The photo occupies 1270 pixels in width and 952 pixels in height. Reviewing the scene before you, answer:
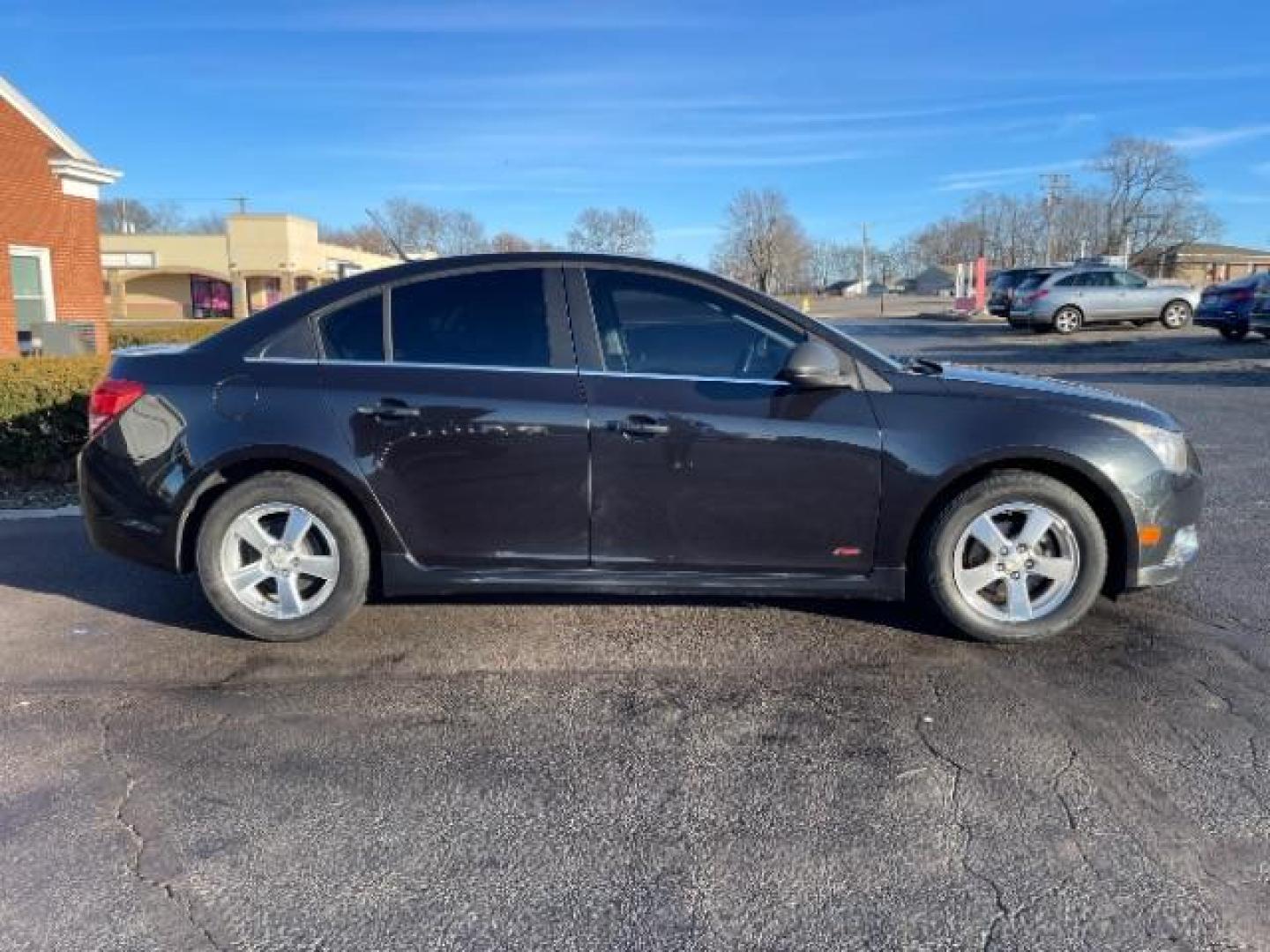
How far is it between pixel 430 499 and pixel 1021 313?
27230 millimetres

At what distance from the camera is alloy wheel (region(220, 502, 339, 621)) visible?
4.14 metres

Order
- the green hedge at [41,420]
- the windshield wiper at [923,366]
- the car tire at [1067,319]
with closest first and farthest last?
the windshield wiper at [923,366] → the green hedge at [41,420] → the car tire at [1067,319]

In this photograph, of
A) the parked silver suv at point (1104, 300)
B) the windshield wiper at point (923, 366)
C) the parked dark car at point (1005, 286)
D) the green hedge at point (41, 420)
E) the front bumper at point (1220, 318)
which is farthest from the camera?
the parked dark car at point (1005, 286)

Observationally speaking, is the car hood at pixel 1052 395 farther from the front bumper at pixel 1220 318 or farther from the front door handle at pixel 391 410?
the front bumper at pixel 1220 318

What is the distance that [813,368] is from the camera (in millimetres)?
3877

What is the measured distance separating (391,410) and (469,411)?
13.5 inches

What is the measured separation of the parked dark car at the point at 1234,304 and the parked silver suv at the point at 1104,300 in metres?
4.67

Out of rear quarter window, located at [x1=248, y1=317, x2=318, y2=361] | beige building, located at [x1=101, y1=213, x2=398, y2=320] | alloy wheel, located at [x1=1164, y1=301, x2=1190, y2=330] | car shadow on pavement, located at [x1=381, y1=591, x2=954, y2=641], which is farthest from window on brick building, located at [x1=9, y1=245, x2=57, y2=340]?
beige building, located at [x1=101, y1=213, x2=398, y2=320]

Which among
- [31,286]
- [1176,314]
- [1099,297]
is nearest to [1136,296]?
[1099,297]

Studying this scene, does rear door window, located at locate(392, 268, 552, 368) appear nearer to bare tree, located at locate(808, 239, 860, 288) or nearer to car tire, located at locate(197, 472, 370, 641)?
car tire, located at locate(197, 472, 370, 641)

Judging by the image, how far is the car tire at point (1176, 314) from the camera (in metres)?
26.8

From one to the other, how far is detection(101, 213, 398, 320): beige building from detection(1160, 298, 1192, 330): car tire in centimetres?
3993

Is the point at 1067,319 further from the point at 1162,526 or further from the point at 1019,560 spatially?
the point at 1019,560

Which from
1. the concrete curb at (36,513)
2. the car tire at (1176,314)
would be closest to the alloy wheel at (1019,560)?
the concrete curb at (36,513)
